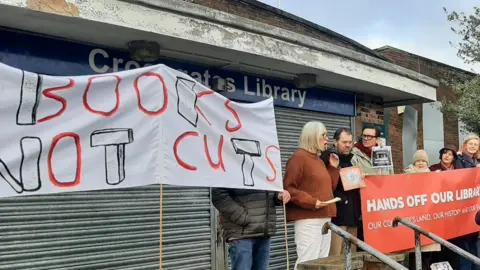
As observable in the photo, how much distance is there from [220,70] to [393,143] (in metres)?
6.65

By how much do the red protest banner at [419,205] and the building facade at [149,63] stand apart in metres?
1.76

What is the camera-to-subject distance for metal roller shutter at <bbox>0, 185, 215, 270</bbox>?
458 cm

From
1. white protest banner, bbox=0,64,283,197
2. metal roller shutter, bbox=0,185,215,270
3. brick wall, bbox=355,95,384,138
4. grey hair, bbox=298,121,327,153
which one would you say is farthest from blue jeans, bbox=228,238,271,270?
brick wall, bbox=355,95,384,138

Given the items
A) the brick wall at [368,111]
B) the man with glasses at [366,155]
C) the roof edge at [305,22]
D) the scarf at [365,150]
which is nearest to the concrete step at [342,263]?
the man with glasses at [366,155]

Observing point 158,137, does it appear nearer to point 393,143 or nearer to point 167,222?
point 167,222

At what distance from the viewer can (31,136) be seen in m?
2.96

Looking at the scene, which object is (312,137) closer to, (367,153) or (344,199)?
(344,199)

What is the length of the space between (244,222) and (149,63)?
2.27 meters

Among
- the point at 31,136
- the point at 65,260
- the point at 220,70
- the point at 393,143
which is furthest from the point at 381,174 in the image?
the point at 393,143

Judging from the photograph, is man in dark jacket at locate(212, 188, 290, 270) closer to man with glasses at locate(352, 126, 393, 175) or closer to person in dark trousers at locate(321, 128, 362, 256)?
person in dark trousers at locate(321, 128, 362, 256)

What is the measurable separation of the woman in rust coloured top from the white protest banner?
0.57 metres

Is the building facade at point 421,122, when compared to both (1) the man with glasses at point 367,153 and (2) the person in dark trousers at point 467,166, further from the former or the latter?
(1) the man with glasses at point 367,153

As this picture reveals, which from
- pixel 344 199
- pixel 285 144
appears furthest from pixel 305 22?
pixel 344 199

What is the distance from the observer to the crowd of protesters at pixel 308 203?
4004 millimetres
